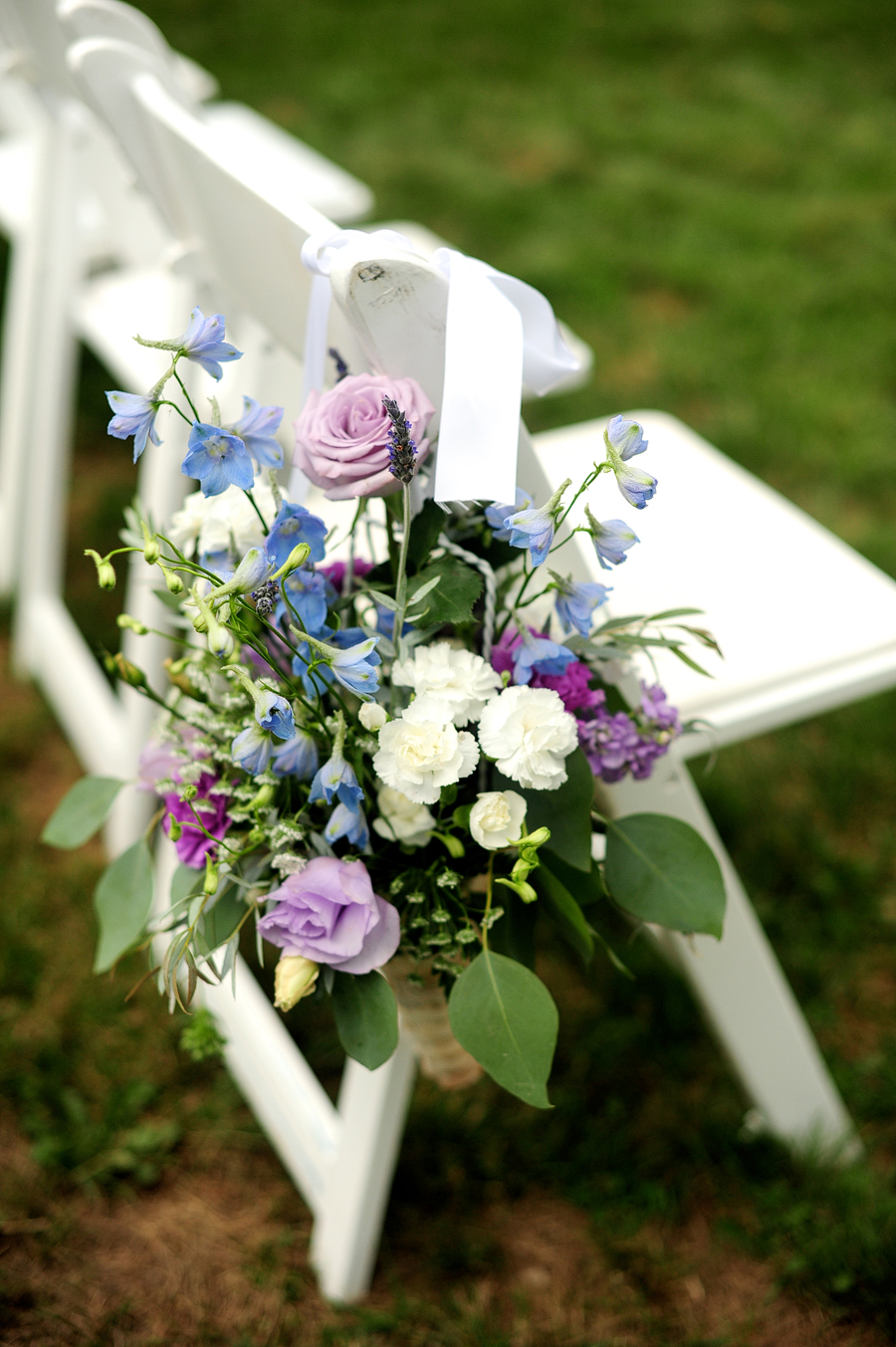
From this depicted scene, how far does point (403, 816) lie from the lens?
78 centimetres

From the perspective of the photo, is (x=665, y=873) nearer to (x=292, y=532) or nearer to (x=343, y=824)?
(x=343, y=824)

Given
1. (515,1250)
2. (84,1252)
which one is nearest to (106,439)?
(84,1252)

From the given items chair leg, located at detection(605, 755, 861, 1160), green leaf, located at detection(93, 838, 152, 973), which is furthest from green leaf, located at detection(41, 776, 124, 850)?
chair leg, located at detection(605, 755, 861, 1160)

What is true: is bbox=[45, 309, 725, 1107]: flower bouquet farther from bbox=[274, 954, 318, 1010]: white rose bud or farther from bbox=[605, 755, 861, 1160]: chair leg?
bbox=[605, 755, 861, 1160]: chair leg

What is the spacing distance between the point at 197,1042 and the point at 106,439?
193cm

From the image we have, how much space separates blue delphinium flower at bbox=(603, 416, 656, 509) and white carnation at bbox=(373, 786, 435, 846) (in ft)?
0.88

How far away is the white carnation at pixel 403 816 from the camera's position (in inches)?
30.6

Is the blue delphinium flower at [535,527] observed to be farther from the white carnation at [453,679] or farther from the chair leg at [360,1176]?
the chair leg at [360,1176]

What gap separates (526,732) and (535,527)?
13 cm

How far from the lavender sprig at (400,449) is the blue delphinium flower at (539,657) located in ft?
0.50

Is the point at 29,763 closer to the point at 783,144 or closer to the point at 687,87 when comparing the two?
the point at 783,144

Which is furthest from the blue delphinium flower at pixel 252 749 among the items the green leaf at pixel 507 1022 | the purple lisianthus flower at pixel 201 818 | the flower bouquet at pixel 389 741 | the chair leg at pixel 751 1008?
the chair leg at pixel 751 1008

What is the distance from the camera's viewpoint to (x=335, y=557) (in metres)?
1.19

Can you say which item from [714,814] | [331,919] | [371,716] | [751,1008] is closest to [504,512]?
[371,716]
